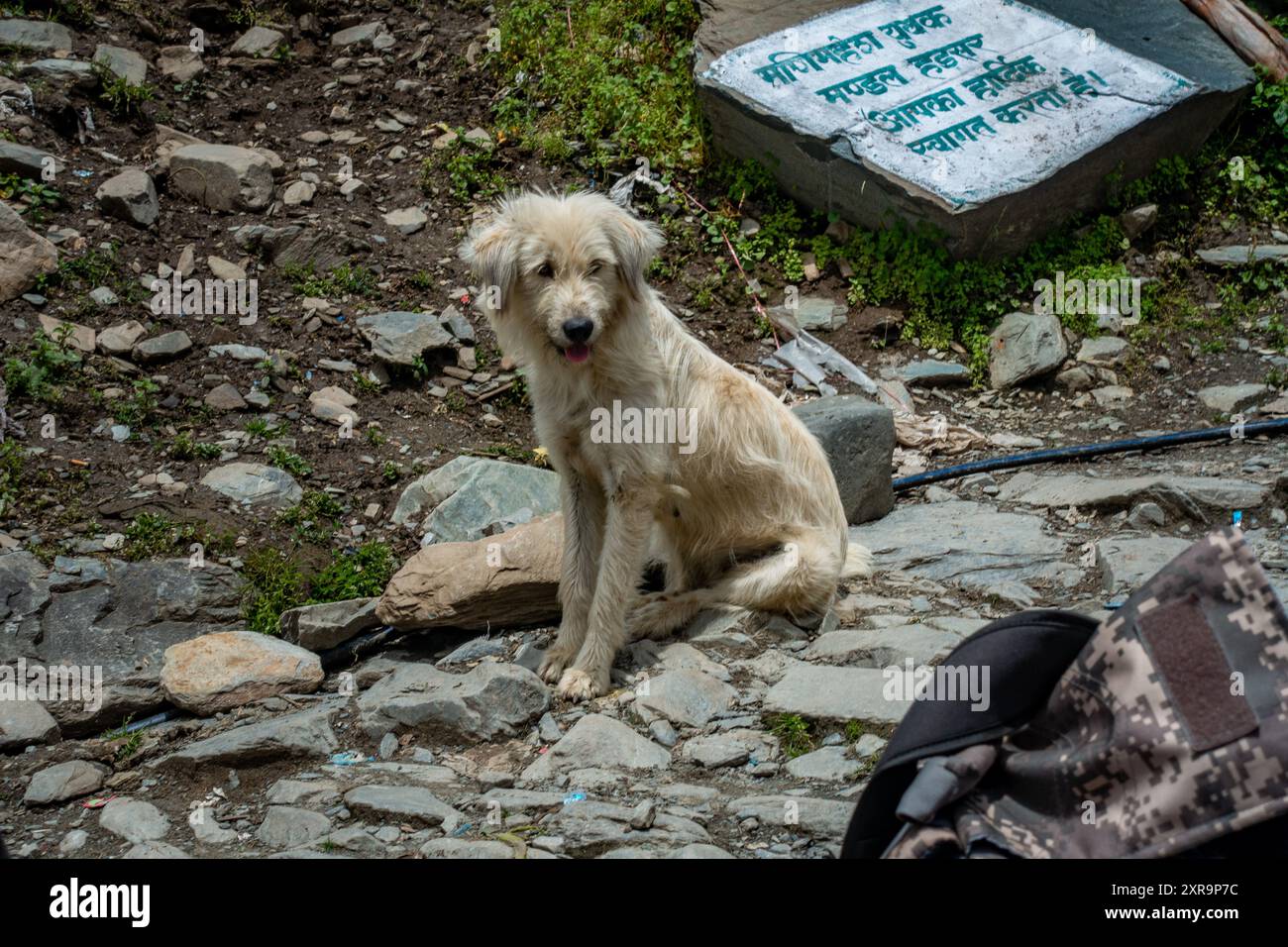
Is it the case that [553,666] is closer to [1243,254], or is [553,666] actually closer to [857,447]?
[857,447]

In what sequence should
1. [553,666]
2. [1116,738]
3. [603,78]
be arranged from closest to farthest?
[1116,738] → [553,666] → [603,78]

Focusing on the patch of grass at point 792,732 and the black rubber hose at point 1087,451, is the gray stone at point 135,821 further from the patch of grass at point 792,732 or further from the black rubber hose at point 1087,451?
the black rubber hose at point 1087,451

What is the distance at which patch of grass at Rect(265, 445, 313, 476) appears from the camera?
7598mm

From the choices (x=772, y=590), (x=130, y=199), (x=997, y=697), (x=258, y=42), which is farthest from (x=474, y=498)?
(x=258, y=42)

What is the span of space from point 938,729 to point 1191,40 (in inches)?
409

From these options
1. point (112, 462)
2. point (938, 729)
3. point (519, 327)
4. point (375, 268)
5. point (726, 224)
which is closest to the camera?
point (938, 729)

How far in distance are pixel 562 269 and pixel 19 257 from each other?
16.8ft

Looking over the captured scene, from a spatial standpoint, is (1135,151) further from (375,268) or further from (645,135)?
(375,268)

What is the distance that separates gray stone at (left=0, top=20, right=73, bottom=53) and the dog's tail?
8720mm

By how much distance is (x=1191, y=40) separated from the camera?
34.9ft

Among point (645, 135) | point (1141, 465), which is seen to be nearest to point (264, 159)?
point (645, 135)

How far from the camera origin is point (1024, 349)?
911 centimetres

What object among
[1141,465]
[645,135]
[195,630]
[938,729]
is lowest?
[195,630]

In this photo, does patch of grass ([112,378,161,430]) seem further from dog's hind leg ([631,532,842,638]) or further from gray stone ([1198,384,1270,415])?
gray stone ([1198,384,1270,415])
